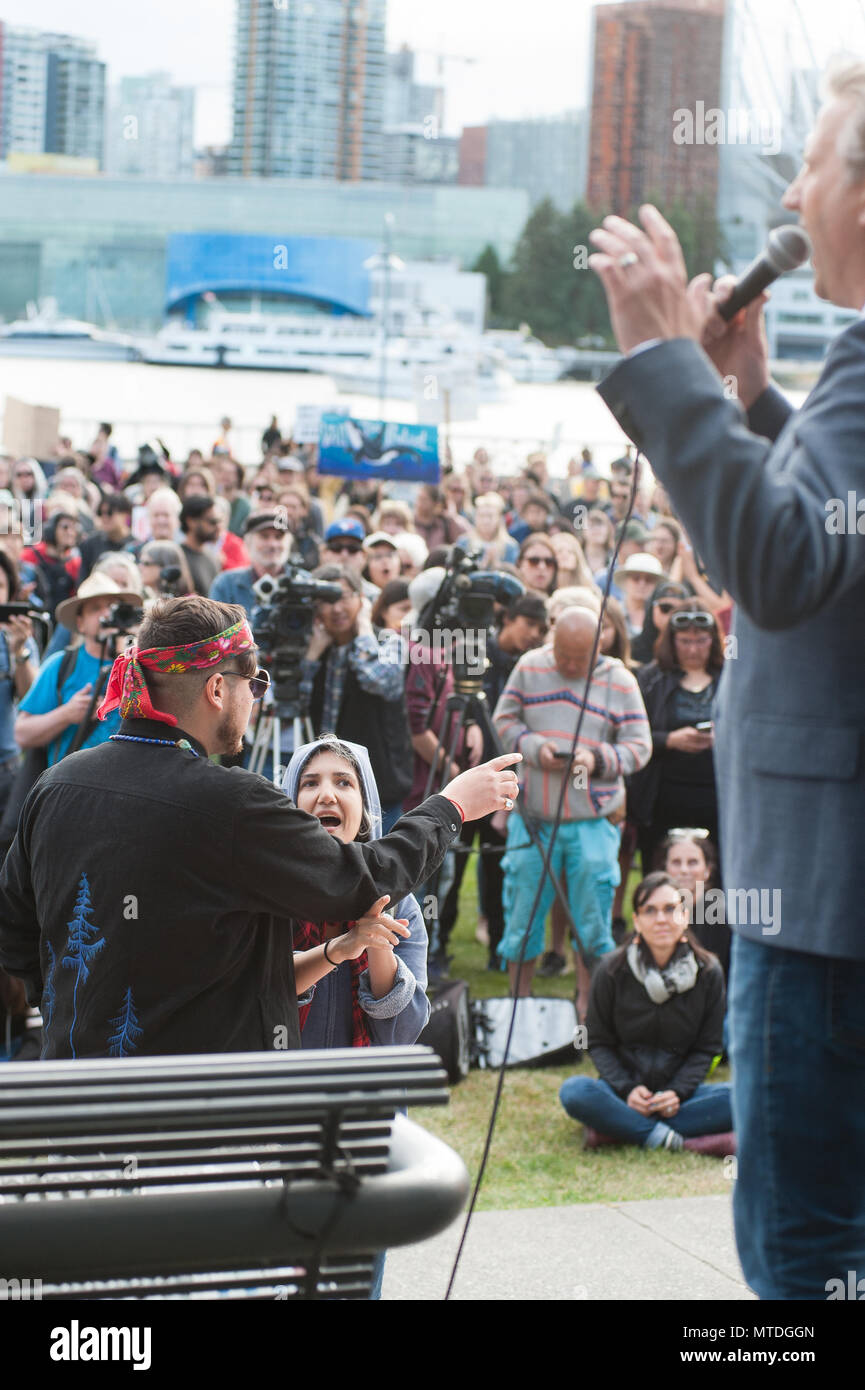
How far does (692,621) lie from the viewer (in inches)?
275

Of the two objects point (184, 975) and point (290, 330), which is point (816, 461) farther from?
point (290, 330)

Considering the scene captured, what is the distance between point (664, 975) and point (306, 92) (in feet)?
581

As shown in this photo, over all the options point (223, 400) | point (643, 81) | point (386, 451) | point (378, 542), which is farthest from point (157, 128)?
point (378, 542)

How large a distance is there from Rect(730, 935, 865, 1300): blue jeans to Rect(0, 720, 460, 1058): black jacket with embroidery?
0.95 meters

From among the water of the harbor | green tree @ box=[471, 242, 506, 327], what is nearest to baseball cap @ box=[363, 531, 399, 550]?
the water of the harbor

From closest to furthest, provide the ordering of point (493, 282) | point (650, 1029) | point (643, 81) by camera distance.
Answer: point (650, 1029), point (493, 282), point (643, 81)

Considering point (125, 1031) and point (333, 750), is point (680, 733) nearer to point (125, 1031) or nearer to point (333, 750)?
point (333, 750)

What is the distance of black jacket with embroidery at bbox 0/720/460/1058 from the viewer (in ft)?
8.03

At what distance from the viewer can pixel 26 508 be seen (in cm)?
1261

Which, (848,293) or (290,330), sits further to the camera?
(290,330)

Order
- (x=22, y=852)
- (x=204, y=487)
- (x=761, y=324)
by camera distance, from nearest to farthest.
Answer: (x=761, y=324), (x=22, y=852), (x=204, y=487)

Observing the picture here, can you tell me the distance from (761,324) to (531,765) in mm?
4692

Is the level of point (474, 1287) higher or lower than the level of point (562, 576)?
lower

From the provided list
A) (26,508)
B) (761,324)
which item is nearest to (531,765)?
(761,324)
